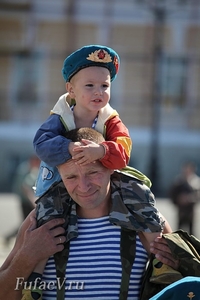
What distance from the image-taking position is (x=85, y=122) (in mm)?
3326

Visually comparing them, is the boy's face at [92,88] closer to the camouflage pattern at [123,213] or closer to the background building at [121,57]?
the camouflage pattern at [123,213]

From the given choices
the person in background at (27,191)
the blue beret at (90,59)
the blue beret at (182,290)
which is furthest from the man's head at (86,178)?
the person in background at (27,191)

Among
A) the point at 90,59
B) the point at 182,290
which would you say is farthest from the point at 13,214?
the point at 182,290

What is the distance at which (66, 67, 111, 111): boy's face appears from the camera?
127 inches

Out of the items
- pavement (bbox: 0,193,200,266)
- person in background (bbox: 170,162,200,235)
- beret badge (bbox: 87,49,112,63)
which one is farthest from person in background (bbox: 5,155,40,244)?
beret badge (bbox: 87,49,112,63)

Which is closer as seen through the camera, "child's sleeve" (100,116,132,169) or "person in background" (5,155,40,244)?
"child's sleeve" (100,116,132,169)

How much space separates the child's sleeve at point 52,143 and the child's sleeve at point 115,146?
0.53ft

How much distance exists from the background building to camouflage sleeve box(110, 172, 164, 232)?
2335cm

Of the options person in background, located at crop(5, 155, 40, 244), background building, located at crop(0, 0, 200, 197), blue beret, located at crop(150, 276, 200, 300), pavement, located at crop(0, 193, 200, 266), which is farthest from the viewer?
background building, located at crop(0, 0, 200, 197)

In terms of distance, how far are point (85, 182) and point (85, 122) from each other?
0.31 metres

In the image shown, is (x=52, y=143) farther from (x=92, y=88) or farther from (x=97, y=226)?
(x=97, y=226)

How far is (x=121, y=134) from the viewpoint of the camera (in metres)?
3.27

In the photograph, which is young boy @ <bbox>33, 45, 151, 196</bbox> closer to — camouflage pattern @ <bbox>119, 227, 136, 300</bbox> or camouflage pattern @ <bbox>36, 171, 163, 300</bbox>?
camouflage pattern @ <bbox>36, 171, 163, 300</bbox>

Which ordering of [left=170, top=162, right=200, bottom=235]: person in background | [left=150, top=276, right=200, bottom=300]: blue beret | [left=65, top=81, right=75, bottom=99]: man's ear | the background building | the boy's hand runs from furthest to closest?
the background building, [left=170, top=162, right=200, bottom=235]: person in background, [left=65, top=81, right=75, bottom=99]: man's ear, the boy's hand, [left=150, top=276, right=200, bottom=300]: blue beret
